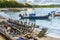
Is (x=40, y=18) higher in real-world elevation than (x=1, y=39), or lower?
higher

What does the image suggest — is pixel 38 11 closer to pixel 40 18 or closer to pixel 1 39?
pixel 40 18

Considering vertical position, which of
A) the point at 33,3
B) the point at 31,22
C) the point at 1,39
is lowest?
the point at 1,39

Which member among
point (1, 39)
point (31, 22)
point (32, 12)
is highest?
point (32, 12)

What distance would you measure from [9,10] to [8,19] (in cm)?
11

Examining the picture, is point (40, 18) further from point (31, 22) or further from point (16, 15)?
point (16, 15)

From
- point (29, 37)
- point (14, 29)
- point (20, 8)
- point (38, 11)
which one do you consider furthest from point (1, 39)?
point (38, 11)

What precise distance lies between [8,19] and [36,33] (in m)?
0.38

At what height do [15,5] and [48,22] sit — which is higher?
[15,5]

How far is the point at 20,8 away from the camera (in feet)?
5.64

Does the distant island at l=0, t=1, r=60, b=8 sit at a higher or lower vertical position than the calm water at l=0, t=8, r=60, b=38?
higher

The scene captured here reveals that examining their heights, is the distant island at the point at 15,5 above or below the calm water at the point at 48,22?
above

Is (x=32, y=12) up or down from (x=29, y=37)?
up

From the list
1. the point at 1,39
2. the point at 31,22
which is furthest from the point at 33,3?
the point at 1,39

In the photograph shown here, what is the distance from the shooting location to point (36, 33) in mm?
1650
